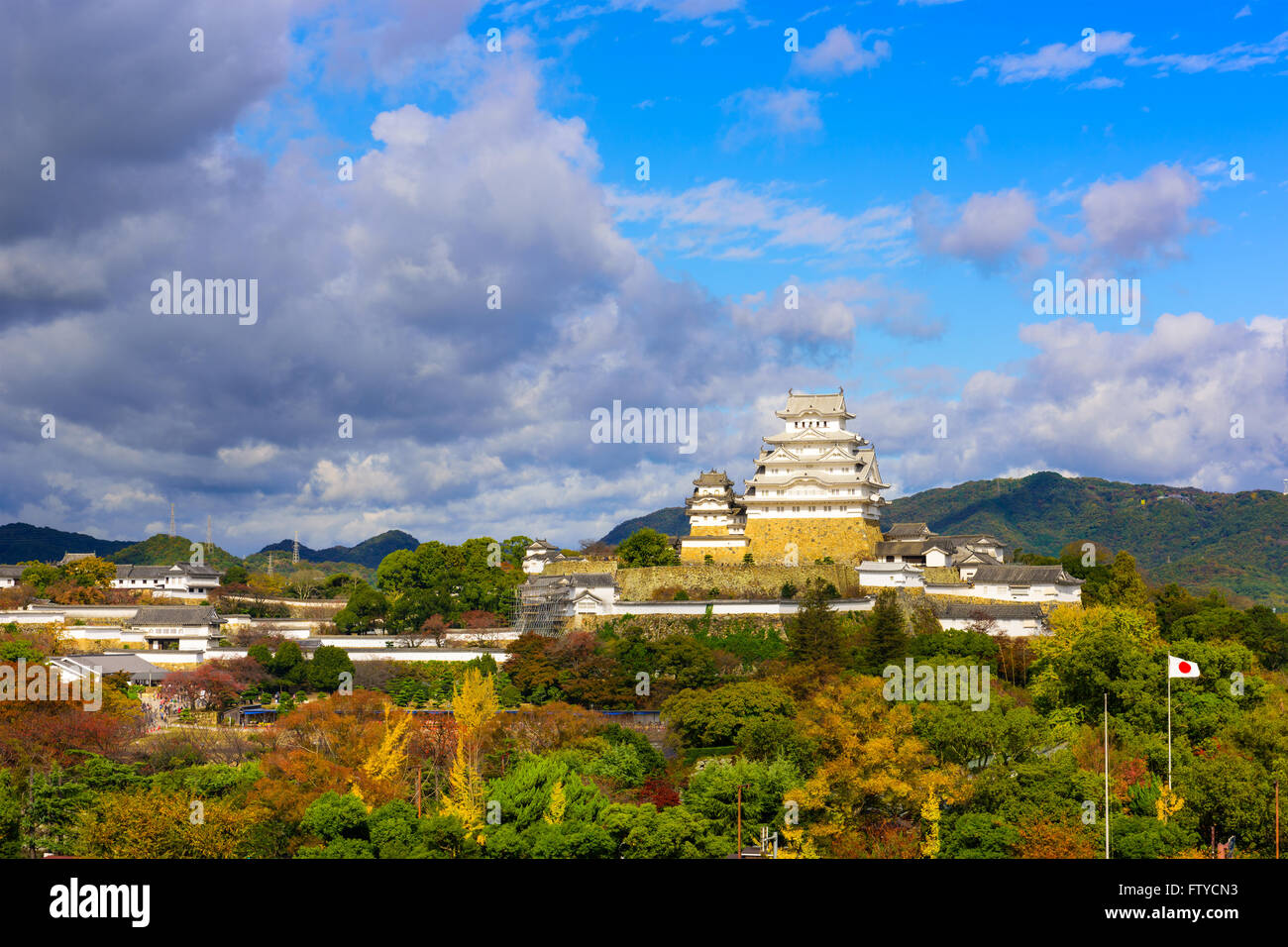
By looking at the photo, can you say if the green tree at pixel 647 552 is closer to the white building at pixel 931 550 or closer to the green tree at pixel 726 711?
the white building at pixel 931 550

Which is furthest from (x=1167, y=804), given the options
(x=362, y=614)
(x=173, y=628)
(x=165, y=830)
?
(x=173, y=628)

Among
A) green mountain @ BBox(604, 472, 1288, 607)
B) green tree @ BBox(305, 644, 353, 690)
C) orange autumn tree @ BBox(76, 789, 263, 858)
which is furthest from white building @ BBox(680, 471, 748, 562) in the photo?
green mountain @ BBox(604, 472, 1288, 607)

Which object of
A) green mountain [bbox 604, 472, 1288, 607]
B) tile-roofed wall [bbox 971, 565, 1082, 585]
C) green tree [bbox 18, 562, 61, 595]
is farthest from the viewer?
green mountain [bbox 604, 472, 1288, 607]

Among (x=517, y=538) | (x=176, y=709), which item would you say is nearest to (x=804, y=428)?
(x=517, y=538)

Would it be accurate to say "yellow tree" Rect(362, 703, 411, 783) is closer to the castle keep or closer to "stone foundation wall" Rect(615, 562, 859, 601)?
"stone foundation wall" Rect(615, 562, 859, 601)

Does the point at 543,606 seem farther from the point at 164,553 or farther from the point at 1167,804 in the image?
the point at 164,553
